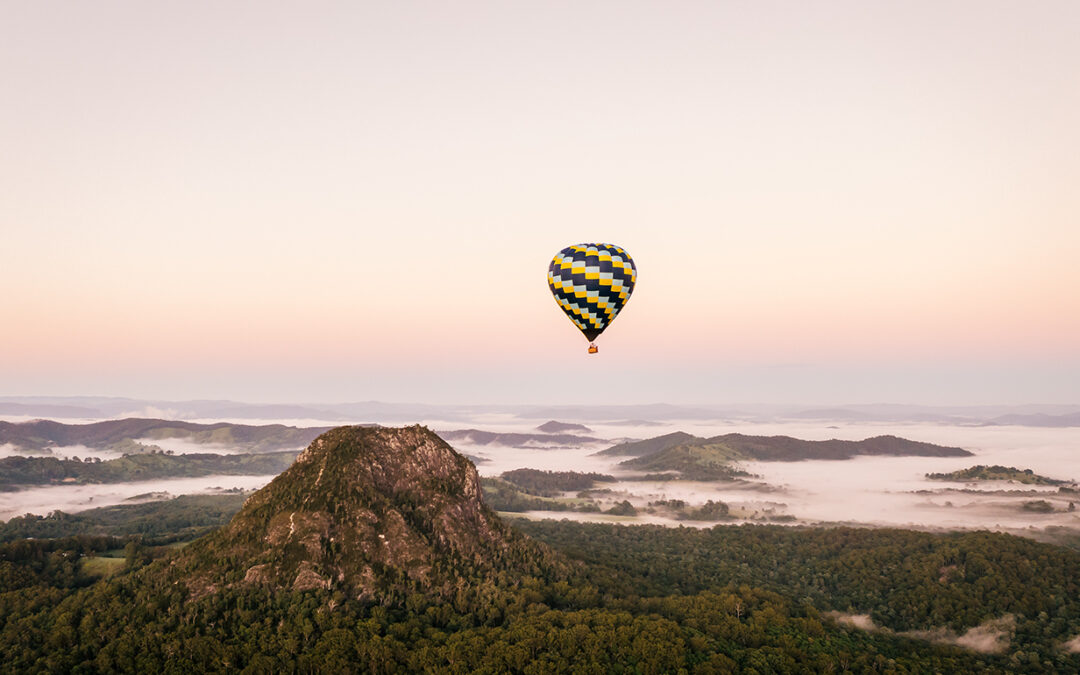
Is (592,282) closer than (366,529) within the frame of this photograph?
Yes

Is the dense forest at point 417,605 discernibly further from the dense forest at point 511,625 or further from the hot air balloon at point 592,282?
the hot air balloon at point 592,282

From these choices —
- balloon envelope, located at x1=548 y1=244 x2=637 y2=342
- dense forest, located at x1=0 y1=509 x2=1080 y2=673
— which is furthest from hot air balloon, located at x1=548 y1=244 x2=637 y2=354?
dense forest, located at x1=0 y1=509 x2=1080 y2=673

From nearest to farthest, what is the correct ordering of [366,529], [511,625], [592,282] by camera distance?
[592,282] < [511,625] < [366,529]

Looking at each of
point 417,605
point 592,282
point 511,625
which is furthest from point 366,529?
point 592,282

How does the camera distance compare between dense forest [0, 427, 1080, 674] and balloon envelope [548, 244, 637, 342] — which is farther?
dense forest [0, 427, 1080, 674]

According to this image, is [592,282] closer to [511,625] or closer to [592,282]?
[592,282]

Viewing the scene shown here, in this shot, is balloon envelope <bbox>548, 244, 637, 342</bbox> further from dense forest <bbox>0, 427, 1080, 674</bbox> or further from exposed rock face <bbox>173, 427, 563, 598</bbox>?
exposed rock face <bbox>173, 427, 563, 598</bbox>

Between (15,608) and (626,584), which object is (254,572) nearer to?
(15,608)

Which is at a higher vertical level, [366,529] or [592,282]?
[592,282]

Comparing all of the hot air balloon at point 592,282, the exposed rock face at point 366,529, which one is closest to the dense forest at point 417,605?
the exposed rock face at point 366,529
